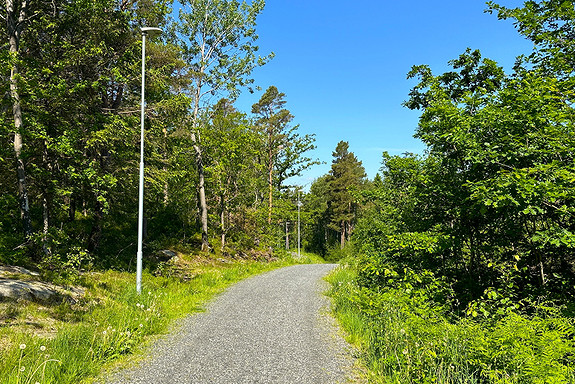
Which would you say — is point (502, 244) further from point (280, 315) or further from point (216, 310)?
point (216, 310)

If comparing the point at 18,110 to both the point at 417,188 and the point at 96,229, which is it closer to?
the point at 96,229

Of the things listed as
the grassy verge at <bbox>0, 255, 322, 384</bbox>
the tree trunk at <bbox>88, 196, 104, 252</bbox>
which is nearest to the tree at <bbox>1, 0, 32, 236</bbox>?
the grassy verge at <bbox>0, 255, 322, 384</bbox>

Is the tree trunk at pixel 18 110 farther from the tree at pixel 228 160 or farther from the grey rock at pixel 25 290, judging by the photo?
the tree at pixel 228 160

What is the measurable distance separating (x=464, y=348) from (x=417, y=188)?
420 centimetres

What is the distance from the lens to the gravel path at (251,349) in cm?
478

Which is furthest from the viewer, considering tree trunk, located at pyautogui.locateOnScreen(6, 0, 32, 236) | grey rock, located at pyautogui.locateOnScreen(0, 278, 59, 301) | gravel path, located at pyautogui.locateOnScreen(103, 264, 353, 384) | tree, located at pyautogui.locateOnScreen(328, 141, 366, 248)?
tree, located at pyautogui.locateOnScreen(328, 141, 366, 248)

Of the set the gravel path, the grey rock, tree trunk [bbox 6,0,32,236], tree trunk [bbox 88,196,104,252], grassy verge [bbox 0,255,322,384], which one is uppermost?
tree trunk [bbox 6,0,32,236]

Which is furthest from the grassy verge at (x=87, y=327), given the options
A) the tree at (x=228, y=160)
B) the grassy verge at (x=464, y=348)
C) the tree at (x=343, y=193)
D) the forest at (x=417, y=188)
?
the tree at (x=343, y=193)

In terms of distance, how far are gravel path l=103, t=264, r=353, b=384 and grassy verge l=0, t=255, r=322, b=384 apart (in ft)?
1.88

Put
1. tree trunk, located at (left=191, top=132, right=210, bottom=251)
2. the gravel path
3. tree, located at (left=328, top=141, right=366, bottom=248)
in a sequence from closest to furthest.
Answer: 1. the gravel path
2. tree trunk, located at (left=191, top=132, right=210, bottom=251)
3. tree, located at (left=328, top=141, right=366, bottom=248)

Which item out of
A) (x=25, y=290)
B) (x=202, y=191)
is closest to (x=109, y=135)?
(x=25, y=290)

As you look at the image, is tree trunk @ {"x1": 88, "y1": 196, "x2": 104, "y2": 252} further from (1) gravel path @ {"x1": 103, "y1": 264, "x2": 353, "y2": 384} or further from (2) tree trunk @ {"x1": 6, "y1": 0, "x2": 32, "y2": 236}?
(1) gravel path @ {"x1": 103, "y1": 264, "x2": 353, "y2": 384}

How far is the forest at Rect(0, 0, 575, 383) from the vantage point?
4.84m

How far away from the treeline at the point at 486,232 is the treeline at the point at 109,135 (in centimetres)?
907
